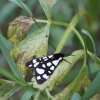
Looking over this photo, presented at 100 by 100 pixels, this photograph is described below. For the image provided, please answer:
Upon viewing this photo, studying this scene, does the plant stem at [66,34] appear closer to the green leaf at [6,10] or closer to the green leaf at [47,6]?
the green leaf at [47,6]

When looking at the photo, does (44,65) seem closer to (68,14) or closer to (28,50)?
(28,50)

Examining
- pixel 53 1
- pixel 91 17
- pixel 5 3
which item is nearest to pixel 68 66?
pixel 53 1

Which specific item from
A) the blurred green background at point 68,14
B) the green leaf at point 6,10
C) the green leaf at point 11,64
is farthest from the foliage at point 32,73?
the green leaf at point 6,10

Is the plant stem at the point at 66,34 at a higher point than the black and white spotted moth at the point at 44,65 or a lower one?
lower

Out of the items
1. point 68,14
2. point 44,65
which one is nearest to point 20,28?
point 44,65

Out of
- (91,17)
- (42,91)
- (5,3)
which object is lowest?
(91,17)

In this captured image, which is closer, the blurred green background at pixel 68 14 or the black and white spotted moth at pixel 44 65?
the black and white spotted moth at pixel 44 65

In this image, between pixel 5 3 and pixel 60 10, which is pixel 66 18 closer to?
pixel 60 10

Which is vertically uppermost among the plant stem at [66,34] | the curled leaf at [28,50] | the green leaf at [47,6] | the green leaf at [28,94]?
the green leaf at [47,6]
